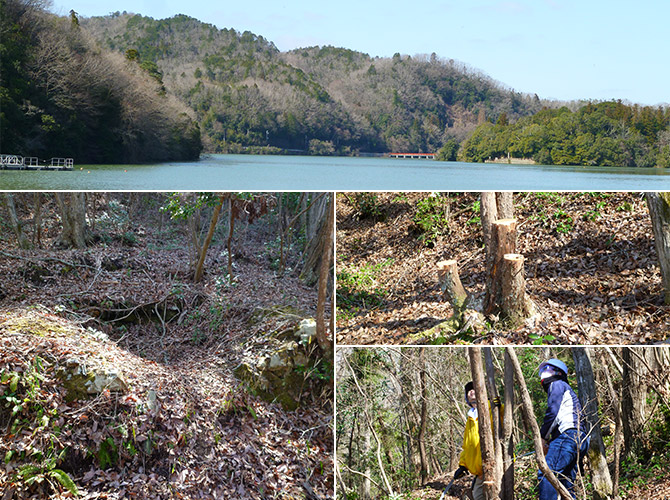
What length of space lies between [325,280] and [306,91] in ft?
48.6

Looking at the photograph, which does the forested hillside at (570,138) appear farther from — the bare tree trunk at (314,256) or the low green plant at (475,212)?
the low green plant at (475,212)

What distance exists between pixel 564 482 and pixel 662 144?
17726mm

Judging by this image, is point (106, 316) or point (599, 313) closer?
point (599, 313)

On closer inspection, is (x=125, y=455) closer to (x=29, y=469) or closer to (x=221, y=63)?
(x=29, y=469)

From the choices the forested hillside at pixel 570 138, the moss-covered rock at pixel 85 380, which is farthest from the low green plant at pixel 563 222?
the forested hillside at pixel 570 138

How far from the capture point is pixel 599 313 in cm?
364

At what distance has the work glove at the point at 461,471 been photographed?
3.74m

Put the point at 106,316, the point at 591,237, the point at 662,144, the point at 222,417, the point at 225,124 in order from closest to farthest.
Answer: the point at 591,237 → the point at 222,417 → the point at 106,316 → the point at 662,144 → the point at 225,124

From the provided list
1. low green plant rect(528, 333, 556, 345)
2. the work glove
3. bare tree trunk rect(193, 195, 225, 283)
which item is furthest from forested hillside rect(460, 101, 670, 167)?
the work glove

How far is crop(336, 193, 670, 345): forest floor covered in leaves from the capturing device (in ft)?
12.0

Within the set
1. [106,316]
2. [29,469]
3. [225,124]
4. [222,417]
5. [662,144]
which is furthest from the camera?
[225,124]

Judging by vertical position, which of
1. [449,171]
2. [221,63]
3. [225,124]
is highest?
[221,63]

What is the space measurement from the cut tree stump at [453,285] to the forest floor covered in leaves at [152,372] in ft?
4.35

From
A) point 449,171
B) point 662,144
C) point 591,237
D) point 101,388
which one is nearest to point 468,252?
point 591,237
